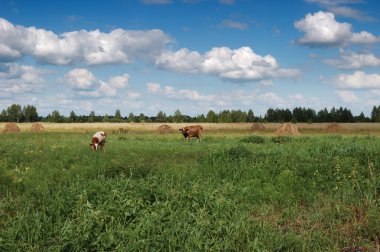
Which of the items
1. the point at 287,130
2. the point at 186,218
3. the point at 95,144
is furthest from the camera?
the point at 287,130

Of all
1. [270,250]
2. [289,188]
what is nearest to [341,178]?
[289,188]

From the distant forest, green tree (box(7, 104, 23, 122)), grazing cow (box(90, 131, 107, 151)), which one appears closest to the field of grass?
grazing cow (box(90, 131, 107, 151))

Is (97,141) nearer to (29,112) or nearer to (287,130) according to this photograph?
(287,130)

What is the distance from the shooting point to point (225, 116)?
144000 mm

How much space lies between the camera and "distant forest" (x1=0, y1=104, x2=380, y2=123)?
135m

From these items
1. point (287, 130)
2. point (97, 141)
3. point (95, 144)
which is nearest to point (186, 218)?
point (95, 144)

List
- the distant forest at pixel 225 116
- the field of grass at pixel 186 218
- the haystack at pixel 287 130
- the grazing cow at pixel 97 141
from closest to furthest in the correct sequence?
Answer: the field of grass at pixel 186 218
the grazing cow at pixel 97 141
the haystack at pixel 287 130
the distant forest at pixel 225 116

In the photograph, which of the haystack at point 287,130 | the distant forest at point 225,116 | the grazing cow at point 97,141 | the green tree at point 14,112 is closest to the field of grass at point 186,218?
the grazing cow at point 97,141

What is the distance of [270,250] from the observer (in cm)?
692

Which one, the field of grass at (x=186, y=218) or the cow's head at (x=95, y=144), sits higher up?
the cow's head at (x=95, y=144)

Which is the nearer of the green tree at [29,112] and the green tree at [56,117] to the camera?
the green tree at [56,117]

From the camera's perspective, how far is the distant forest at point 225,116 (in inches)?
5330

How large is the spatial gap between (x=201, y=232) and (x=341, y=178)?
26.6 ft

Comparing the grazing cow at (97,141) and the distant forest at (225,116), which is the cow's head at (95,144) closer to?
the grazing cow at (97,141)
